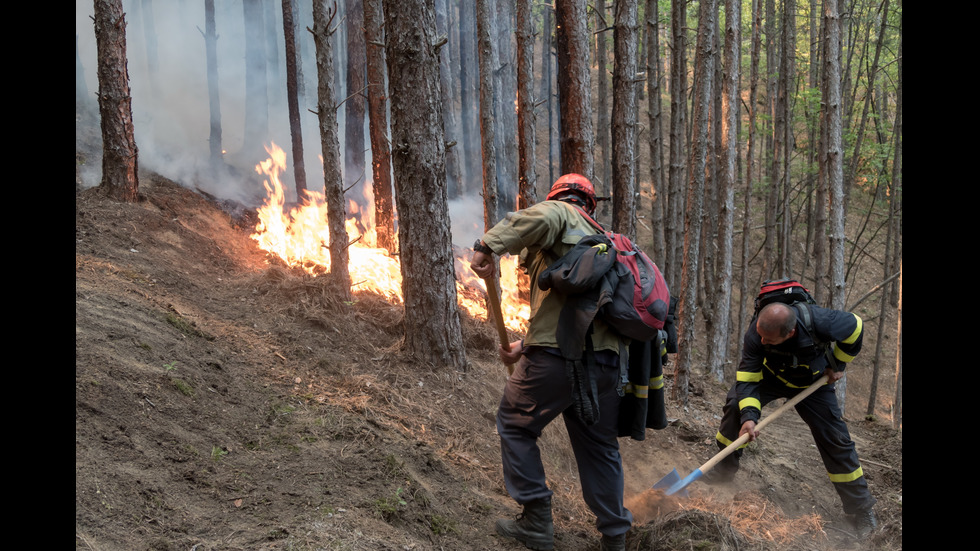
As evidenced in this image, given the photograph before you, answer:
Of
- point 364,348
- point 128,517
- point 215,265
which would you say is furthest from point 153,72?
point 128,517

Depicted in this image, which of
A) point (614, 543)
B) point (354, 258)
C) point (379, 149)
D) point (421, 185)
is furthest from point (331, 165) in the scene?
point (614, 543)

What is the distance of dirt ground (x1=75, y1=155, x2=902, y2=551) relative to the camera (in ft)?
10.9

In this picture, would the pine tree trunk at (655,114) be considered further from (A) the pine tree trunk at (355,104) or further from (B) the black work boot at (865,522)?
(A) the pine tree trunk at (355,104)

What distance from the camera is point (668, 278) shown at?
32.1 feet

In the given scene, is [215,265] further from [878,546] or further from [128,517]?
[878,546]

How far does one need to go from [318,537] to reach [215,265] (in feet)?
21.0

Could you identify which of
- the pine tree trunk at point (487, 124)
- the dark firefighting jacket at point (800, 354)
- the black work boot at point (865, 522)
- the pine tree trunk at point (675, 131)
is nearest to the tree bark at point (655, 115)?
the pine tree trunk at point (675, 131)

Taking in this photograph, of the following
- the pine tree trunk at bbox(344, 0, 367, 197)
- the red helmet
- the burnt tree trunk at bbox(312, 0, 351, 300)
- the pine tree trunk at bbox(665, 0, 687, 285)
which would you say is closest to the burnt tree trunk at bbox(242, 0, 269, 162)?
the pine tree trunk at bbox(344, 0, 367, 197)

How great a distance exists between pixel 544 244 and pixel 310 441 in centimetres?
210

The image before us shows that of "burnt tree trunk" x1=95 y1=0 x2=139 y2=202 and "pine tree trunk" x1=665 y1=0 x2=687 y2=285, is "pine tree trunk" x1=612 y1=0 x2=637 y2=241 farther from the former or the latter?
"burnt tree trunk" x1=95 y1=0 x2=139 y2=202

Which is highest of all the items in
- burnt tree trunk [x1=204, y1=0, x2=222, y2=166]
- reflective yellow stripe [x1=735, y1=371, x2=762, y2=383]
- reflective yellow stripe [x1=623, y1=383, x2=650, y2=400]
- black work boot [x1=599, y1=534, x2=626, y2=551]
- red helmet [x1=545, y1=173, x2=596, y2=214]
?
burnt tree trunk [x1=204, y1=0, x2=222, y2=166]

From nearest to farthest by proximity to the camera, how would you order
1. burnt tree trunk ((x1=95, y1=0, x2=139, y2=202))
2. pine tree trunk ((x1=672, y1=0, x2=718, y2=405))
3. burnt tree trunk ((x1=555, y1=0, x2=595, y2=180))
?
burnt tree trunk ((x1=555, y1=0, x2=595, y2=180))
pine tree trunk ((x1=672, y1=0, x2=718, y2=405))
burnt tree trunk ((x1=95, y1=0, x2=139, y2=202))

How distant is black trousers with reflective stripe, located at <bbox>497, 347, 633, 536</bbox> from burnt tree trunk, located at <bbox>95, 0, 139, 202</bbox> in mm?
7788

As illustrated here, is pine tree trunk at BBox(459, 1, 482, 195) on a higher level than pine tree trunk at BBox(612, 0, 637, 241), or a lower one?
higher
